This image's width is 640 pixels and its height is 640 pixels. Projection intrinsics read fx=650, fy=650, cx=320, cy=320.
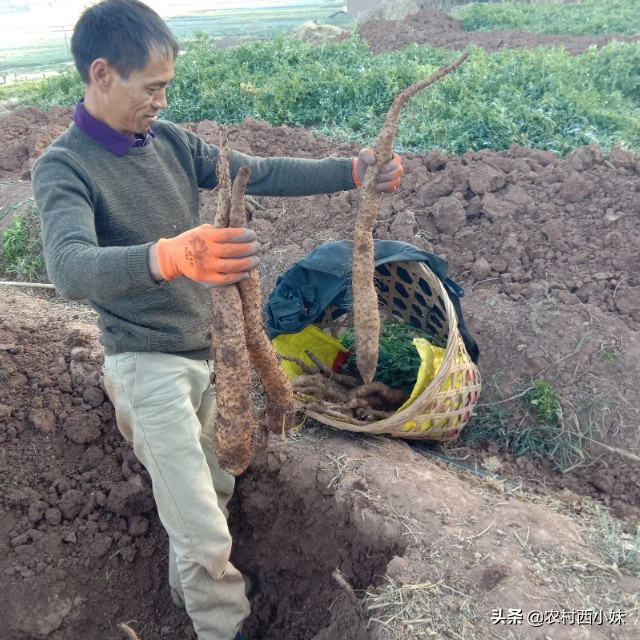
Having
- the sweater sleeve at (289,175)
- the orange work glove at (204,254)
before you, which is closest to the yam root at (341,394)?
the sweater sleeve at (289,175)

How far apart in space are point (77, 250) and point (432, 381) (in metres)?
1.63

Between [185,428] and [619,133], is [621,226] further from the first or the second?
[185,428]

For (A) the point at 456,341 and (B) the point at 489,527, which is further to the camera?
(A) the point at 456,341

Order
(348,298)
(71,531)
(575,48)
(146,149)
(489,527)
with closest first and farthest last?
(146,149)
(489,527)
(71,531)
(348,298)
(575,48)

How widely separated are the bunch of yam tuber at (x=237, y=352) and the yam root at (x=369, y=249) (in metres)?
0.64

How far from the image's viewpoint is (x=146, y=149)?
2.22 metres

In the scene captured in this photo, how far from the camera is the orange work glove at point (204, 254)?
1.69 m

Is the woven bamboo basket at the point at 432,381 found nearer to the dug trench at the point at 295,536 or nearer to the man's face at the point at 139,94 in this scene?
the dug trench at the point at 295,536

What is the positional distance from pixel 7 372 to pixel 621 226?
3.54m

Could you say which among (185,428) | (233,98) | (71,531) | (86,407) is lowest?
(71,531)

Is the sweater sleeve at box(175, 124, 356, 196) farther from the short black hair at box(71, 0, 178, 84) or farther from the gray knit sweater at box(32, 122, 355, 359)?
the short black hair at box(71, 0, 178, 84)

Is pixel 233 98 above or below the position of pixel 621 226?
above

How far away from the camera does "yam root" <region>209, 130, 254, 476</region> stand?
1.95m

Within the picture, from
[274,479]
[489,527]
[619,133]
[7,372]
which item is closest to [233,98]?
[619,133]
